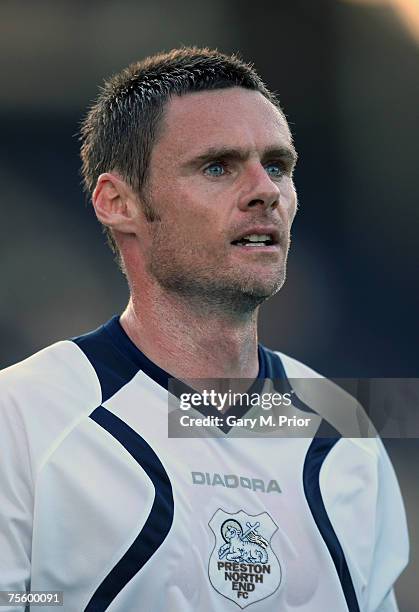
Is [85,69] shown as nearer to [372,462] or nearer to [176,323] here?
[176,323]

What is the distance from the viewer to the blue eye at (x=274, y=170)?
130 centimetres

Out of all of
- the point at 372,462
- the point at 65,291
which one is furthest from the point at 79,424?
the point at 65,291

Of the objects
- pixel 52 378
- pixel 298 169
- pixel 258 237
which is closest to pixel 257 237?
pixel 258 237

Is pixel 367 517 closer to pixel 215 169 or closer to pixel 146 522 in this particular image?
pixel 146 522

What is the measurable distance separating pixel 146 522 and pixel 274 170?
0.57 metres

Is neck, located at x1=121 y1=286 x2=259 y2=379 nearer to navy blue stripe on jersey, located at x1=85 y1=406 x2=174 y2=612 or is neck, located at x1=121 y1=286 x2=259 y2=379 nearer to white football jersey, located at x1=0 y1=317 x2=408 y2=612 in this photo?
white football jersey, located at x1=0 y1=317 x2=408 y2=612

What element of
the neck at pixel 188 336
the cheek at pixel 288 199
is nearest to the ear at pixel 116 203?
the neck at pixel 188 336

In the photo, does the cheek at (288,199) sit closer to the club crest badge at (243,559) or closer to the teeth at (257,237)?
the teeth at (257,237)

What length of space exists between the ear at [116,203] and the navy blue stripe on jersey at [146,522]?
32 cm

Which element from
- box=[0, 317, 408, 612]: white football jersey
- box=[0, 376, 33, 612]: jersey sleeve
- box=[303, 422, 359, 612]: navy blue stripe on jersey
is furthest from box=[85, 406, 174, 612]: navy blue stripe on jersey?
box=[303, 422, 359, 612]: navy blue stripe on jersey

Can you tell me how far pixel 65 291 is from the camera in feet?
7.02

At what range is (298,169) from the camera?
2.29 m

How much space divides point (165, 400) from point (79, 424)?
0.14 m

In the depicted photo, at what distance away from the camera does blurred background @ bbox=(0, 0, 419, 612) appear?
2.14 m
